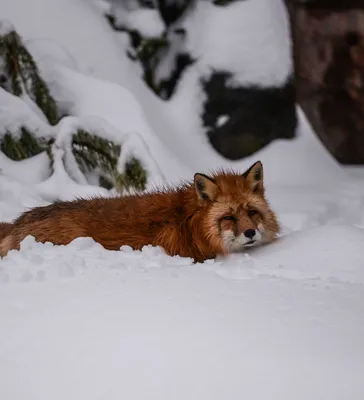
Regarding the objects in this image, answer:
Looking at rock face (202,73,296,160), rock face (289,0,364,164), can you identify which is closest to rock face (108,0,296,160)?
rock face (202,73,296,160)

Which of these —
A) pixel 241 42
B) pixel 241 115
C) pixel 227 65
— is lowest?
pixel 241 115

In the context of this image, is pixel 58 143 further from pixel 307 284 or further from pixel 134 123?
pixel 307 284

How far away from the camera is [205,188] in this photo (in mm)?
5145

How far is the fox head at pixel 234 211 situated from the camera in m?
4.99

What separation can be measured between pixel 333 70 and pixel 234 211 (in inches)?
239

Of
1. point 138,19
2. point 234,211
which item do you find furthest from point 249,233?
point 138,19

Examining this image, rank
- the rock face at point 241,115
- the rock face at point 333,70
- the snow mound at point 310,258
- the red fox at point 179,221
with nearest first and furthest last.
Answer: the snow mound at point 310,258
the red fox at point 179,221
the rock face at point 241,115
the rock face at point 333,70

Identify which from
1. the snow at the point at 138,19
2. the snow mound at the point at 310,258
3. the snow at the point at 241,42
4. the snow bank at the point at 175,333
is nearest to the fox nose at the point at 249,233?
the snow mound at the point at 310,258

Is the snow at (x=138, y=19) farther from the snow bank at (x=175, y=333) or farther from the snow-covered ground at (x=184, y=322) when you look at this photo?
the snow bank at (x=175, y=333)

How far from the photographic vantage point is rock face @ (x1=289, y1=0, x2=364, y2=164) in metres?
10.3

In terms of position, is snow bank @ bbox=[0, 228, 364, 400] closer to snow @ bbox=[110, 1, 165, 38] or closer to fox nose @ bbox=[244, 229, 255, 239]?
fox nose @ bbox=[244, 229, 255, 239]

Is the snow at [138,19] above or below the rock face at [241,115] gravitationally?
above

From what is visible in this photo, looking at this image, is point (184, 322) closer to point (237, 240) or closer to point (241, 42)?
point (237, 240)

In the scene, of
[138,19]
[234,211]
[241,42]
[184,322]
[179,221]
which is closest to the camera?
[184,322]
